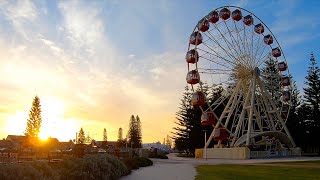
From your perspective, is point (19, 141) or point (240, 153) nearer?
point (240, 153)

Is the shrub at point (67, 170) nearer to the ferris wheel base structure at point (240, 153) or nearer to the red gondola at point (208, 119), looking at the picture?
the red gondola at point (208, 119)

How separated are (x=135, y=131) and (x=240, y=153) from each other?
269 feet

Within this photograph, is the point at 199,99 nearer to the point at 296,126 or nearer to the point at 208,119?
the point at 208,119

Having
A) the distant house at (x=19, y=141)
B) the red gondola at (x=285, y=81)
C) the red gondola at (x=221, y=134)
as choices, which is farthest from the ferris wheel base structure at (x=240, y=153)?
the distant house at (x=19, y=141)

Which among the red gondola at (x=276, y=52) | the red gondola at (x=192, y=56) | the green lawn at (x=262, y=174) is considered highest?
the red gondola at (x=276, y=52)

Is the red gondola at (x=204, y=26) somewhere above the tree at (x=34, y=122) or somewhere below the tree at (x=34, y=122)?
above

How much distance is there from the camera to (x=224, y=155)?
4853 centimetres

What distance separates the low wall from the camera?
4571 cm

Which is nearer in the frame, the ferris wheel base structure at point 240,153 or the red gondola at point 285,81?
the ferris wheel base structure at point 240,153

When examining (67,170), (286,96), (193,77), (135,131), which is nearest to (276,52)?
(286,96)

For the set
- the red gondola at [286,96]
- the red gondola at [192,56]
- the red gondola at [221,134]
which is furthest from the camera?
the red gondola at [286,96]

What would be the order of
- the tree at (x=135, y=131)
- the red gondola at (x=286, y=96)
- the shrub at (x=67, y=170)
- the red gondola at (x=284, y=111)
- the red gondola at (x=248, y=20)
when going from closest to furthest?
the shrub at (x=67, y=170)
the red gondola at (x=248, y=20)
the red gondola at (x=286, y=96)
the red gondola at (x=284, y=111)
the tree at (x=135, y=131)

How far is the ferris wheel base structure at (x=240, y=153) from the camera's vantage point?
46000 mm

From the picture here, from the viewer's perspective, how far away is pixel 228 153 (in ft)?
158
